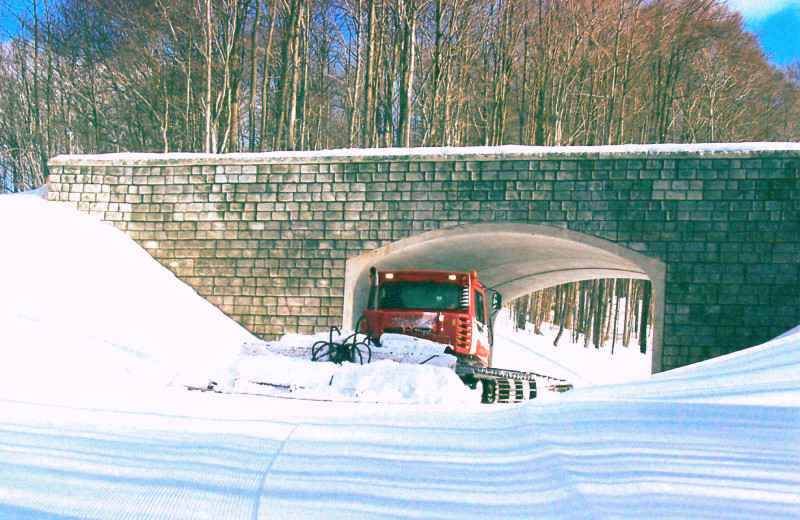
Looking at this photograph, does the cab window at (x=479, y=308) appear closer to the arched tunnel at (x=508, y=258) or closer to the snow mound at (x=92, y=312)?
the arched tunnel at (x=508, y=258)

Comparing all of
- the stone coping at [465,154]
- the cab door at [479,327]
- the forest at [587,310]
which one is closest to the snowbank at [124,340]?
the stone coping at [465,154]

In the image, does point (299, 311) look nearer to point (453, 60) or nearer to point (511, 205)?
point (511, 205)

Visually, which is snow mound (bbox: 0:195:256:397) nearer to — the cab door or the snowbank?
the snowbank

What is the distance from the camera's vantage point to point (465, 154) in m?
15.7

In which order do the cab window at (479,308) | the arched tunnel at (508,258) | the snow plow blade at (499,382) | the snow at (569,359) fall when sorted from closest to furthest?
the snow plow blade at (499,382)
the cab window at (479,308)
the arched tunnel at (508,258)
the snow at (569,359)

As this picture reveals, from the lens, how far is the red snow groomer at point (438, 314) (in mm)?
10797

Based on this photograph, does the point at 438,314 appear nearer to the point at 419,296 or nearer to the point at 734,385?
the point at 419,296

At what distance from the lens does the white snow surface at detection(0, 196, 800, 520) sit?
362 cm

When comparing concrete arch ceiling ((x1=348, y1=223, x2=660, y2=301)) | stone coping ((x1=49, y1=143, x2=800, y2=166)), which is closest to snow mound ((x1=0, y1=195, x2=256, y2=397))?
stone coping ((x1=49, y1=143, x2=800, y2=166))

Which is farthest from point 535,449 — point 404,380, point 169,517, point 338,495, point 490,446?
point 404,380

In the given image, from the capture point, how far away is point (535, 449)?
476 cm

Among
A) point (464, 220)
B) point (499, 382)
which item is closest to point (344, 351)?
point (499, 382)

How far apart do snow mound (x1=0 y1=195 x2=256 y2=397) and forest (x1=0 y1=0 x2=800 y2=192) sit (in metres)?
10.3

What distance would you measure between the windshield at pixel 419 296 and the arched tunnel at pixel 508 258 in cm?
443
